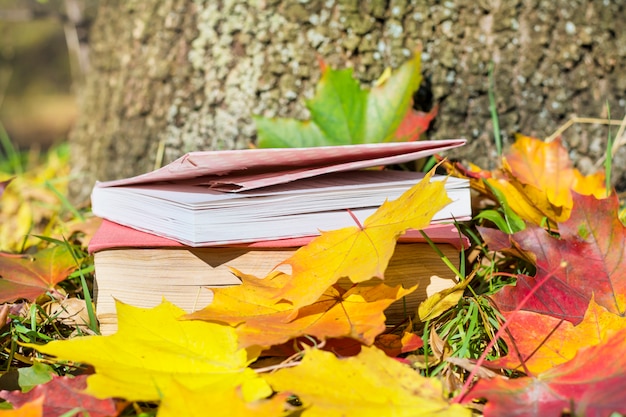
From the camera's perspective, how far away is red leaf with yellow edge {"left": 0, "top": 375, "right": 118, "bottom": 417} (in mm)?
715

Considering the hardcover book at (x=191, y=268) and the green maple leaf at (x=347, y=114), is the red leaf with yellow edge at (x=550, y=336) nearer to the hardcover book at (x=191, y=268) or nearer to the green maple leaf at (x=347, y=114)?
the hardcover book at (x=191, y=268)

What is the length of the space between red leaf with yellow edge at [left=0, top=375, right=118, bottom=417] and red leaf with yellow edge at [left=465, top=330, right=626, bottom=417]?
45 cm

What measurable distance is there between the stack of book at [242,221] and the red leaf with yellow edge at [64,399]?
0.62 ft

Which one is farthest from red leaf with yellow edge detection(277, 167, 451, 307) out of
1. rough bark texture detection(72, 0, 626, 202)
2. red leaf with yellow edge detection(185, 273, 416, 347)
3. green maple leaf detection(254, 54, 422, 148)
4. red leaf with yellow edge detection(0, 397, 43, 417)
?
rough bark texture detection(72, 0, 626, 202)

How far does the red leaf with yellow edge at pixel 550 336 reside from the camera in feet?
2.60

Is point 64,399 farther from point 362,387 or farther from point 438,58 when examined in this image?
point 438,58

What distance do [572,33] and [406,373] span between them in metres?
1.13

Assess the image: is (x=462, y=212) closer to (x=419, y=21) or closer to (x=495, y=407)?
(x=495, y=407)

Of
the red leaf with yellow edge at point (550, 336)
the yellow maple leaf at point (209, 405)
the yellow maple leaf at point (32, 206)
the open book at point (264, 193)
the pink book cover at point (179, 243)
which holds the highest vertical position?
the open book at point (264, 193)

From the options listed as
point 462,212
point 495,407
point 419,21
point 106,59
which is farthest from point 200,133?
point 495,407

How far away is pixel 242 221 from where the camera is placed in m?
0.91

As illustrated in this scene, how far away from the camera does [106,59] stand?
1.80 meters

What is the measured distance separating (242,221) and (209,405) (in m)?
0.34

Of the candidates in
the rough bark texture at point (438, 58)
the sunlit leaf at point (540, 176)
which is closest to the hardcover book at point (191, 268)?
the sunlit leaf at point (540, 176)
